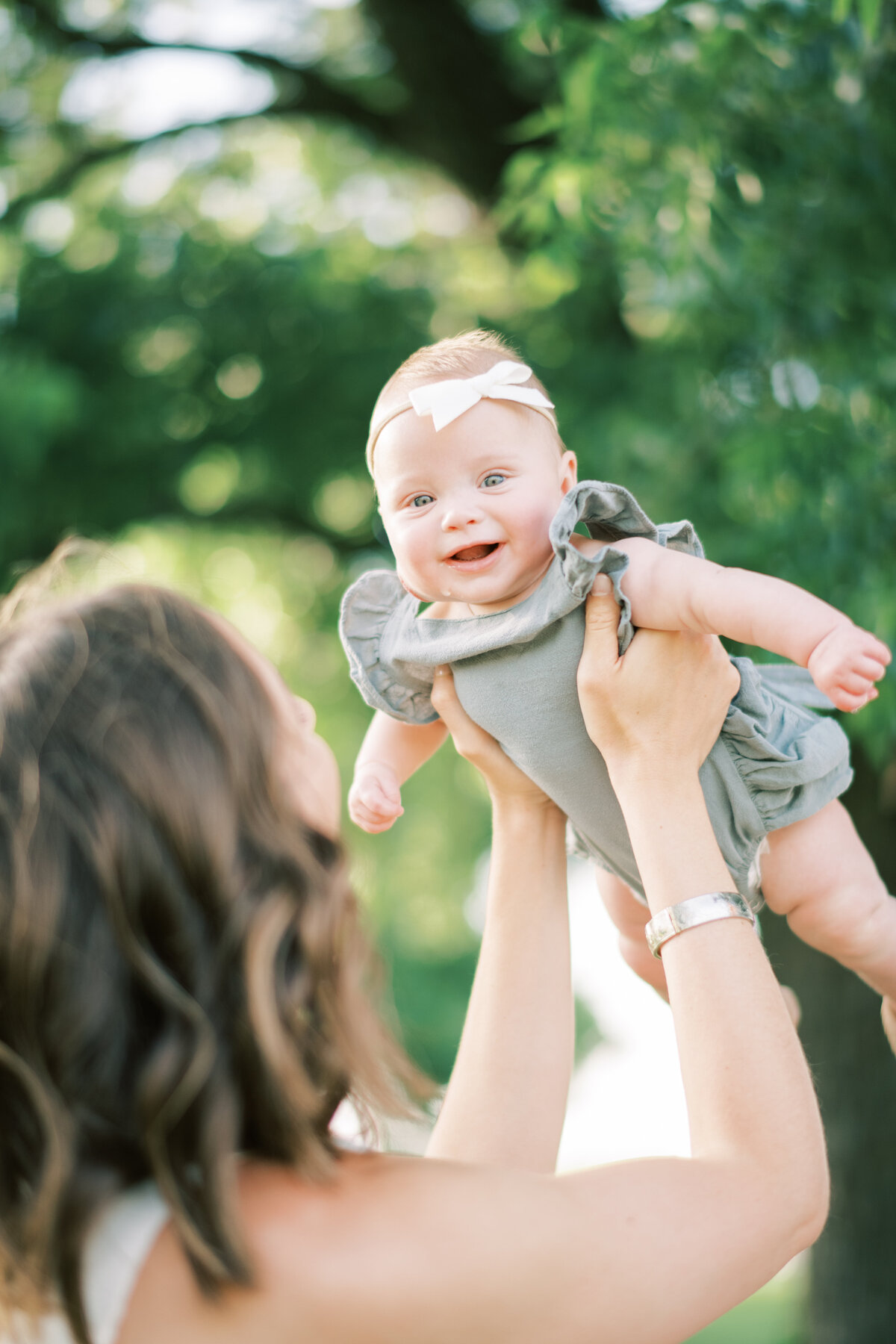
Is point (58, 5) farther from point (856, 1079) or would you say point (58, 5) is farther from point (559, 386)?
point (856, 1079)

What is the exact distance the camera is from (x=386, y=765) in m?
2.01

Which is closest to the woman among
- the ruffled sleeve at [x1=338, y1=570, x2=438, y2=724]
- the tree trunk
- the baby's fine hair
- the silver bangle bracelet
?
the silver bangle bracelet

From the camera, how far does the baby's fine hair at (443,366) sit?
1.82 metres

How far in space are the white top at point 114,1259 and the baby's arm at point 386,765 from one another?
0.80 metres

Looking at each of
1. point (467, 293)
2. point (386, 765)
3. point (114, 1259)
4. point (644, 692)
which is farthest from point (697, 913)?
point (467, 293)

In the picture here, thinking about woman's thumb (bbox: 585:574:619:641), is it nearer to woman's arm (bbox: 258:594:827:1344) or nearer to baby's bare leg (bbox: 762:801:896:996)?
woman's arm (bbox: 258:594:827:1344)

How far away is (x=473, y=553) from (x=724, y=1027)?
0.78 m

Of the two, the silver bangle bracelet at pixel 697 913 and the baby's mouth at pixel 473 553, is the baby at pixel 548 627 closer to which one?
the baby's mouth at pixel 473 553

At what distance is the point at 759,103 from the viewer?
3.55m

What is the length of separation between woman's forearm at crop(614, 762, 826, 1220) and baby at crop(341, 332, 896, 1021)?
185 millimetres

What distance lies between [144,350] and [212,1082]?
6215 millimetres

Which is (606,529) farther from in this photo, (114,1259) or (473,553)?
(114,1259)

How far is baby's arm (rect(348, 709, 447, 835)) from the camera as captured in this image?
1.92m

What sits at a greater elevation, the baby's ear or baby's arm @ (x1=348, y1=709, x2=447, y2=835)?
the baby's ear
